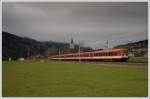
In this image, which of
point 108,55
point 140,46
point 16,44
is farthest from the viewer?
point 108,55

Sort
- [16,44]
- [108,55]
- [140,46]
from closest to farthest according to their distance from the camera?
[140,46] → [16,44] → [108,55]

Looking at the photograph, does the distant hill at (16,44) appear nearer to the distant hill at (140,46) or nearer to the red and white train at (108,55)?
the red and white train at (108,55)

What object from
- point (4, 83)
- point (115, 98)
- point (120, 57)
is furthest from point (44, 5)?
point (120, 57)

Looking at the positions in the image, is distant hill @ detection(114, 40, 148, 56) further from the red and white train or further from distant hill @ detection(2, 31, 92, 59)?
distant hill @ detection(2, 31, 92, 59)

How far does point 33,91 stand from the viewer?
25.5ft

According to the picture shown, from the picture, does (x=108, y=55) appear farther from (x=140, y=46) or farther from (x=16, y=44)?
(x=16, y=44)

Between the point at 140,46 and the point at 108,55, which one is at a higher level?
the point at 140,46

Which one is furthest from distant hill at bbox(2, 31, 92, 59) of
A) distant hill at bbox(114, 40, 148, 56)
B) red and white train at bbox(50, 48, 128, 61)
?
distant hill at bbox(114, 40, 148, 56)

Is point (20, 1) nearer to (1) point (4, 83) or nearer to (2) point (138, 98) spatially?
(1) point (4, 83)

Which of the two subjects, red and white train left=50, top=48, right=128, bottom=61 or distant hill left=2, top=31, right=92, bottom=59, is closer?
distant hill left=2, top=31, right=92, bottom=59

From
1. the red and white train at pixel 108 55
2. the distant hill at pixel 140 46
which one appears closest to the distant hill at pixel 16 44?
the red and white train at pixel 108 55

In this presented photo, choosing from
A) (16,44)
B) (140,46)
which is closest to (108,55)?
(140,46)

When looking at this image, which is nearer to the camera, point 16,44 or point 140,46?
point 140,46

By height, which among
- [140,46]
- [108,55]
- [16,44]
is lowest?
[108,55]
